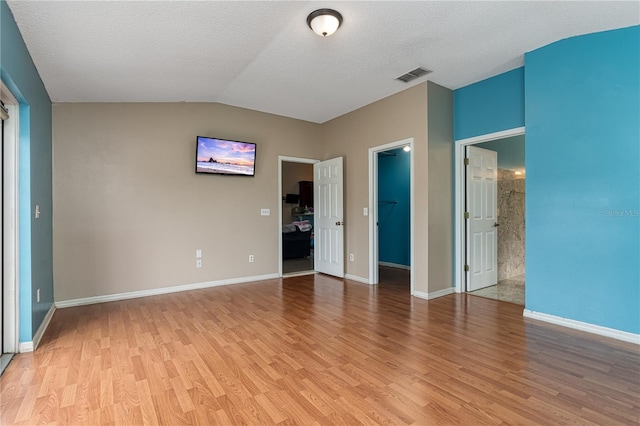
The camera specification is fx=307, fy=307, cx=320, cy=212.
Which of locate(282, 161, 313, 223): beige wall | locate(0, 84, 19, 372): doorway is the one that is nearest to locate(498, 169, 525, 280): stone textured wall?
locate(282, 161, 313, 223): beige wall

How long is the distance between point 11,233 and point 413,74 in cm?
428

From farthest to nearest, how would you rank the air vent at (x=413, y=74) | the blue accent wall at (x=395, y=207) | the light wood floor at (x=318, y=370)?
the blue accent wall at (x=395, y=207), the air vent at (x=413, y=74), the light wood floor at (x=318, y=370)

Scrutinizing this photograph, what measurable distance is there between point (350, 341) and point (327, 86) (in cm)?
312

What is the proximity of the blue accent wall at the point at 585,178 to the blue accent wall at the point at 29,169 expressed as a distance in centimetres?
452

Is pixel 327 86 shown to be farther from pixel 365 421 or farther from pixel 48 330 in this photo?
pixel 48 330

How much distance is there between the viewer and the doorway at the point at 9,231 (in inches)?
96.3

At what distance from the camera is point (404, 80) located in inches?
155

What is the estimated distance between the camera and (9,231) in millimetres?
2486

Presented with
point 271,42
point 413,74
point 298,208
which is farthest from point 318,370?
point 298,208

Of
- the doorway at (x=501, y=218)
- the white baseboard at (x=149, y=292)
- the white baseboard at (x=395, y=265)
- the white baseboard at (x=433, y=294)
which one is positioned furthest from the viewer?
the white baseboard at (x=395, y=265)

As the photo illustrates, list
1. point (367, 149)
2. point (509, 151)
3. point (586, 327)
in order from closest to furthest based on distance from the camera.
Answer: point (586, 327), point (367, 149), point (509, 151)

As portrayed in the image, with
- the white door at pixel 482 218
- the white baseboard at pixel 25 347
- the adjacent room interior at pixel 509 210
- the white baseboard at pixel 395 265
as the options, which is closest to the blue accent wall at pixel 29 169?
the white baseboard at pixel 25 347

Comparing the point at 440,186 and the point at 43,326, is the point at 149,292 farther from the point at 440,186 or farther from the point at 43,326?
the point at 440,186

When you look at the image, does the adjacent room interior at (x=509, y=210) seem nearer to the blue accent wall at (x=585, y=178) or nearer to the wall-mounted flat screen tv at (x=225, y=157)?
the blue accent wall at (x=585, y=178)
